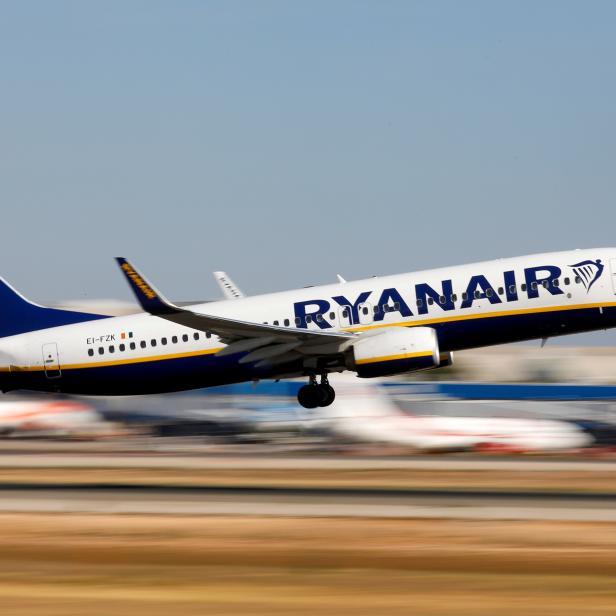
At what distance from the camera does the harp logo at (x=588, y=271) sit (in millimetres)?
36656

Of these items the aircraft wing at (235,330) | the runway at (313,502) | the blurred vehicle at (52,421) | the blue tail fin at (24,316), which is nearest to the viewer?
the runway at (313,502)

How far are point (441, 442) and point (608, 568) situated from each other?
2158 cm

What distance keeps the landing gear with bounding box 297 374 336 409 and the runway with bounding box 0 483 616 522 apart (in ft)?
34.5

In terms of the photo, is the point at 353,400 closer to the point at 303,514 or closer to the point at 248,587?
the point at 303,514

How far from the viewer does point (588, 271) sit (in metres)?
36.7

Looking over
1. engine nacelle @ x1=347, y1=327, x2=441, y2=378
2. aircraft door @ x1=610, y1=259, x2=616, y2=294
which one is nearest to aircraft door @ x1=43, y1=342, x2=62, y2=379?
engine nacelle @ x1=347, y1=327, x2=441, y2=378

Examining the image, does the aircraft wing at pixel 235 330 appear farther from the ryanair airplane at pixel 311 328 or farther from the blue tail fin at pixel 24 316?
the blue tail fin at pixel 24 316

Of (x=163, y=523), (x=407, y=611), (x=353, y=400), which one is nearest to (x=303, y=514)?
(x=163, y=523)

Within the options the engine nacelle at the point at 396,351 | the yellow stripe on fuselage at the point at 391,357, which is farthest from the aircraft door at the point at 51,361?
the yellow stripe on fuselage at the point at 391,357

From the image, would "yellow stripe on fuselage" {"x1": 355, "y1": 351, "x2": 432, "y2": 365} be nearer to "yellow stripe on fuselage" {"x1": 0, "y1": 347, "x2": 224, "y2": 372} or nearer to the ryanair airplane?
the ryanair airplane

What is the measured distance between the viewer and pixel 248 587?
1788cm

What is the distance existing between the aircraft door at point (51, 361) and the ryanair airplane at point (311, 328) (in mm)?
35

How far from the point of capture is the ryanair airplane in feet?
120

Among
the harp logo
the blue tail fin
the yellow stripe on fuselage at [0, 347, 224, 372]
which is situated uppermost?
the blue tail fin
